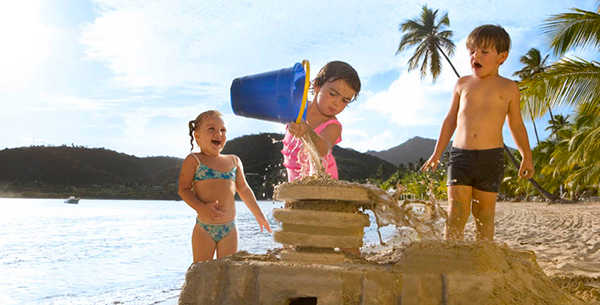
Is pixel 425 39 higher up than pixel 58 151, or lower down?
higher up

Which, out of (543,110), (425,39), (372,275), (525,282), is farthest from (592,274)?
(425,39)

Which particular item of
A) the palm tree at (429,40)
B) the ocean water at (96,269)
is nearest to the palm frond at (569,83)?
the ocean water at (96,269)

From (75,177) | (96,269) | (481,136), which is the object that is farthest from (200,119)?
(75,177)

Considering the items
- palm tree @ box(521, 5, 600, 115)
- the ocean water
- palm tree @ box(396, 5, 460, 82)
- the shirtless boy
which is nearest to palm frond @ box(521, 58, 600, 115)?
palm tree @ box(521, 5, 600, 115)

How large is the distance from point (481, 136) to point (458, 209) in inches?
23.1

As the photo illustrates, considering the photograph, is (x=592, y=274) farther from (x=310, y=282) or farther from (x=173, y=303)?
(x=173, y=303)

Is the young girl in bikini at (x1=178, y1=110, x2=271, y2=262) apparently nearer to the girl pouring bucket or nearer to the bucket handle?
the girl pouring bucket

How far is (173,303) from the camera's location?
4.58 metres

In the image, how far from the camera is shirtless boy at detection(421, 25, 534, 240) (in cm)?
333

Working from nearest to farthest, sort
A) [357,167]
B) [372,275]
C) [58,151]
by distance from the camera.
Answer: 1. [372,275]
2. [357,167]
3. [58,151]

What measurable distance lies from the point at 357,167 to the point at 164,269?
4295cm

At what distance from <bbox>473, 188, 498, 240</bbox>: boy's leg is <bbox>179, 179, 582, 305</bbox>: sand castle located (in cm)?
54

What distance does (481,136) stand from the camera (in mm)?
3379

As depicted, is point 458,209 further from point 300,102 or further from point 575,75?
point 575,75
